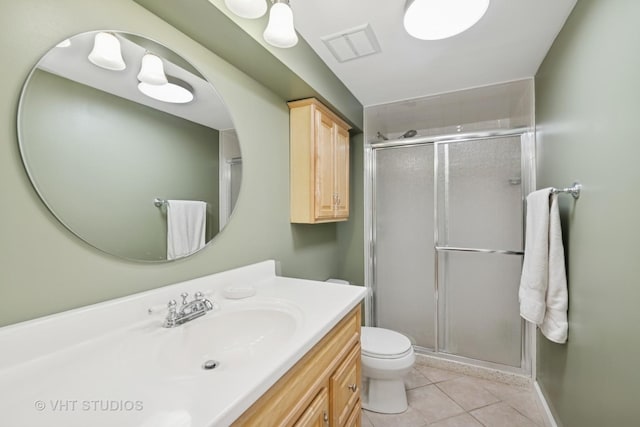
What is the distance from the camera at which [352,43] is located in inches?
62.6

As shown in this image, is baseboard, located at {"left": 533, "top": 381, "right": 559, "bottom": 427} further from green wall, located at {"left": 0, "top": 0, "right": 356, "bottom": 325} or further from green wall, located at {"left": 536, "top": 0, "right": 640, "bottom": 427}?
green wall, located at {"left": 0, "top": 0, "right": 356, "bottom": 325}

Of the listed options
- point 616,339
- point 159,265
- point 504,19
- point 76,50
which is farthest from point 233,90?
point 616,339

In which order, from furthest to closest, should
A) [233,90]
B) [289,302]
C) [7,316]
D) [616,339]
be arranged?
[233,90] < [289,302] < [616,339] < [7,316]

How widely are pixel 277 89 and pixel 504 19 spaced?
127cm

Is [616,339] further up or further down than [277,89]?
further down

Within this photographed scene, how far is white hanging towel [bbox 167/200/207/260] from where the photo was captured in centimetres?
107

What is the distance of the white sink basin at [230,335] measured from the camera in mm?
810

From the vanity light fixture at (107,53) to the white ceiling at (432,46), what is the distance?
0.83 metres

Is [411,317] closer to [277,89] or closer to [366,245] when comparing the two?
[366,245]

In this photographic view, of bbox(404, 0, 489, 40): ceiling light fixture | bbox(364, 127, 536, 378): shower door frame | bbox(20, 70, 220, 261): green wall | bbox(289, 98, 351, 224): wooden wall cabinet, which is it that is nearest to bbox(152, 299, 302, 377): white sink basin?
bbox(20, 70, 220, 261): green wall

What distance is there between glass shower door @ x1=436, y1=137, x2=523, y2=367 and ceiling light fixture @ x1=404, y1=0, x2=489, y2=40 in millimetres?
1120

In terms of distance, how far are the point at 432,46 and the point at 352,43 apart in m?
0.49

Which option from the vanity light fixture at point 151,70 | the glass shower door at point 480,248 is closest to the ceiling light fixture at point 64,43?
the vanity light fixture at point 151,70

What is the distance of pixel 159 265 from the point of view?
1027mm
